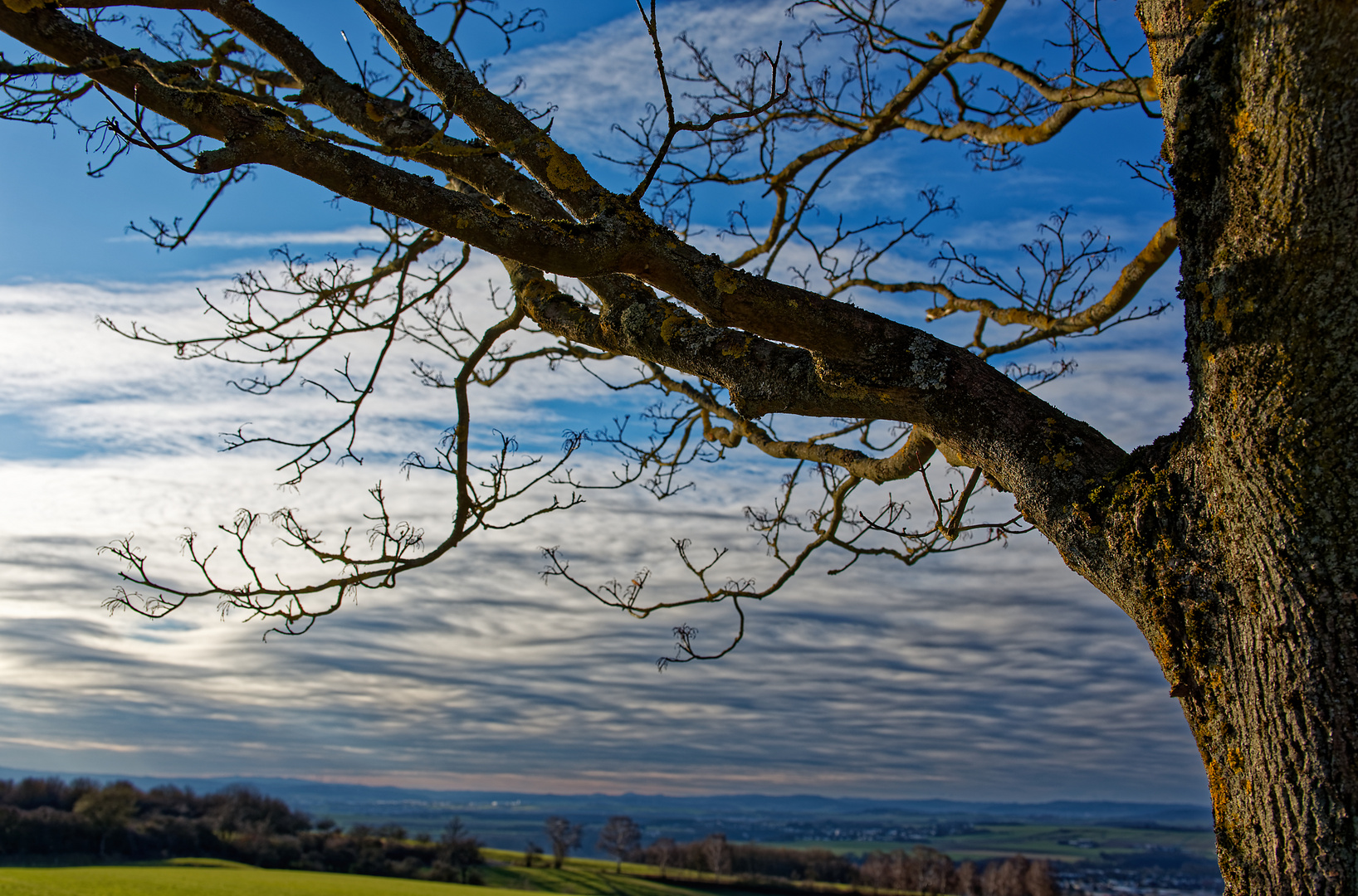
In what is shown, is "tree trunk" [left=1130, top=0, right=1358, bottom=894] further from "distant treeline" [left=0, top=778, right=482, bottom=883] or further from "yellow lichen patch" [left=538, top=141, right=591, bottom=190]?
"distant treeline" [left=0, top=778, right=482, bottom=883]

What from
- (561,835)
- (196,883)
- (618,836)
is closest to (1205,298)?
(196,883)

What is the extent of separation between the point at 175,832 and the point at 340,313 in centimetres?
3474

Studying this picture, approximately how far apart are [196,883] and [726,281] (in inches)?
987

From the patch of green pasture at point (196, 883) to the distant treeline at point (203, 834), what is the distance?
5.50 feet

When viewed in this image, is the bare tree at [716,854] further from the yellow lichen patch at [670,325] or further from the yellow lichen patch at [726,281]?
the yellow lichen patch at [726,281]

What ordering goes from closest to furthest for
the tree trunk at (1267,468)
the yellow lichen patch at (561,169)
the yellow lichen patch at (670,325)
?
the tree trunk at (1267,468)
the yellow lichen patch at (670,325)
the yellow lichen patch at (561,169)

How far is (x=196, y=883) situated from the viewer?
20.6m

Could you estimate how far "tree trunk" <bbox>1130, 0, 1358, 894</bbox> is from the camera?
6.30 ft

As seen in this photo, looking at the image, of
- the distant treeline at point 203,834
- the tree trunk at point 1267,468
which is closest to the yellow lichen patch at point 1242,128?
the tree trunk at point 1267,468

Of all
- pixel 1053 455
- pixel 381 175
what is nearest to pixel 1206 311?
pixel 1053 455

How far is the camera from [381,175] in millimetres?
2607

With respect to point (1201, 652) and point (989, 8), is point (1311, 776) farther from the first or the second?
point (989, 8)

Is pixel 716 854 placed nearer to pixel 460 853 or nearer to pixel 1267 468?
pixel 460 853

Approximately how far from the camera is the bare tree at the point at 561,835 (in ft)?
153
